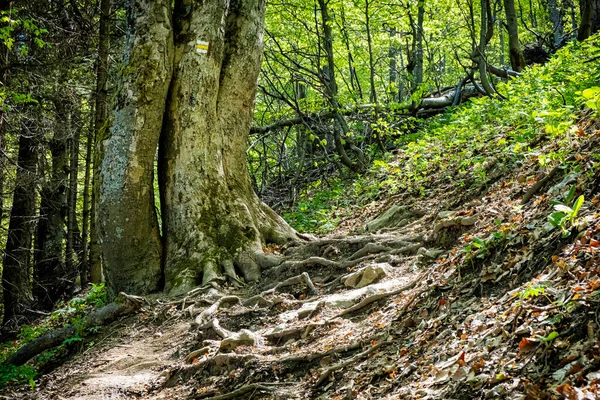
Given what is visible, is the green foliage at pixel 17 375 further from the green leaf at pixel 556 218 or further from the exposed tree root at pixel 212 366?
the green leaf at pixel 556 218

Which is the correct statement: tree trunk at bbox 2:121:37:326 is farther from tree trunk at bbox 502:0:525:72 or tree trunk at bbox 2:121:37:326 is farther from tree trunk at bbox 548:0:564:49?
tree trunk at bbox 548:0:564:49

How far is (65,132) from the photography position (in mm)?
11242

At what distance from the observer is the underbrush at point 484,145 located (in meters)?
6.16

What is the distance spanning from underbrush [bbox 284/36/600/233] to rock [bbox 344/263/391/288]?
1.81 meters

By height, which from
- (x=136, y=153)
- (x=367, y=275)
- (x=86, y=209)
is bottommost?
(x=367, y=275)

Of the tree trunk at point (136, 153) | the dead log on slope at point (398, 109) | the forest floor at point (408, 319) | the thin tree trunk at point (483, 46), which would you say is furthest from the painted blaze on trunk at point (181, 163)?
the dead log on slope at point (398, 109)

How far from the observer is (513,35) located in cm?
1095

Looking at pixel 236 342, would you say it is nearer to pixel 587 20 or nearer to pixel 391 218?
pixel 391 218

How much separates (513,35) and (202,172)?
7.53 meters

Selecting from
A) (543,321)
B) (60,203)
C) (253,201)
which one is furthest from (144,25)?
(60,203)

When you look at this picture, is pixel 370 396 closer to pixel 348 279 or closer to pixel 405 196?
pixel 348 279

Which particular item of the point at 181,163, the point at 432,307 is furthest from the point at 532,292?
the point at 181,163

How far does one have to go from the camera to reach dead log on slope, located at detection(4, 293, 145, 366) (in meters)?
6.56

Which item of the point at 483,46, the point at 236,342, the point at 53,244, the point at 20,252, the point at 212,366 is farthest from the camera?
the point at 53,244
